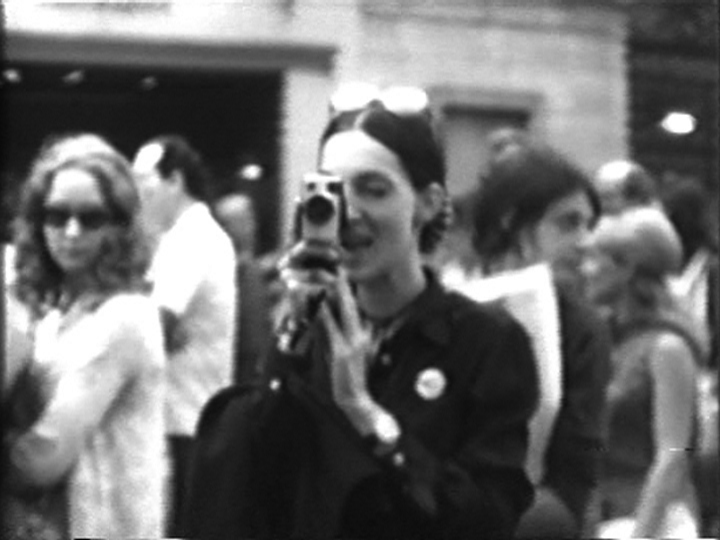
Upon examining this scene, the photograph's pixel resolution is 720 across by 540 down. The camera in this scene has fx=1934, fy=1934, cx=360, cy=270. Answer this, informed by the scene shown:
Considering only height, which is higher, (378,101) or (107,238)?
(378,101)

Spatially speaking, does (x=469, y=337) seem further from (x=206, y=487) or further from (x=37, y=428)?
(x=37, y=428)

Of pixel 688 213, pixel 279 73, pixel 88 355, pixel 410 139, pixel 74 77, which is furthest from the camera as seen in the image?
pixel 688 213

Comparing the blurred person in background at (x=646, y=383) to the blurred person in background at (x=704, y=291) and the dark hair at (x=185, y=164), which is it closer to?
the blurred person in background at (x=704, y=291)

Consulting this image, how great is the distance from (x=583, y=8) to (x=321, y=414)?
8.32 feet

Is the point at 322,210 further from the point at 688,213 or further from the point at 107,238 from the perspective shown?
the point at 688,213

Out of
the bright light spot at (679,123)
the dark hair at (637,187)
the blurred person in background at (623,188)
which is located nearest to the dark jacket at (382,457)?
the blurred person in background at (623,188)

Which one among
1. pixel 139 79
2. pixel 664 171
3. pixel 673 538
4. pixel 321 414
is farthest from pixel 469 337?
pixel 664 171

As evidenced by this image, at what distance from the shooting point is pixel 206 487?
2561 mm

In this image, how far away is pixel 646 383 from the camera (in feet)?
13.8

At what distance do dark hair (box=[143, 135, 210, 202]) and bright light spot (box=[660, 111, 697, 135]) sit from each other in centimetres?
212

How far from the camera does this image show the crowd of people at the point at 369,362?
2.54 meters

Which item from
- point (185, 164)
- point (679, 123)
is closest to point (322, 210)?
point (185, 164)

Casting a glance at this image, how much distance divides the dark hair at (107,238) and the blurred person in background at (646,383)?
112 cm

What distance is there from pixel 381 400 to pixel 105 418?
0.69 m
